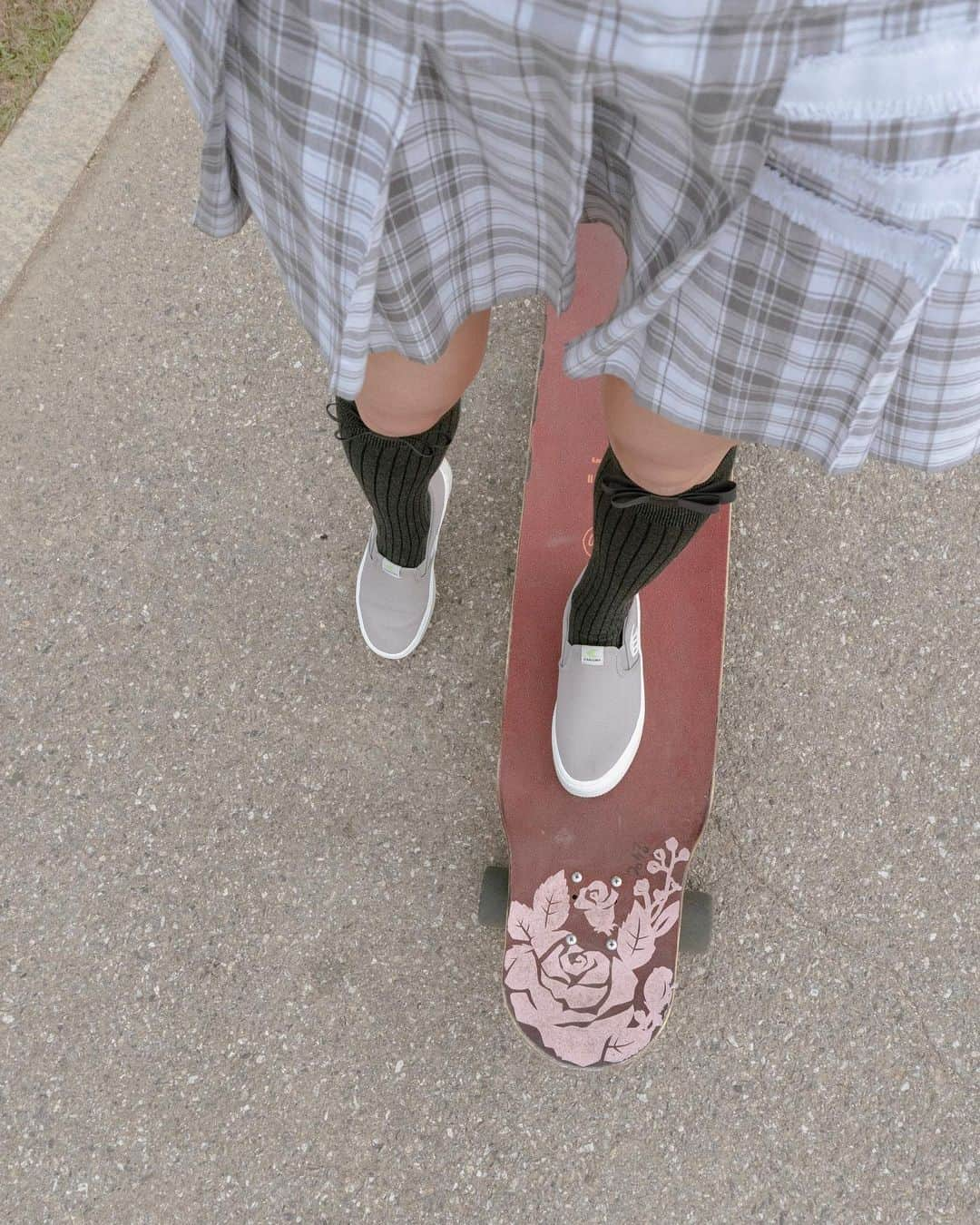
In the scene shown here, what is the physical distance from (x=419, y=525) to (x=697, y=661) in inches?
21.4

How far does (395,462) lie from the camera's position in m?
1.10

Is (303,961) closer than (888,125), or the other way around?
(888,125)

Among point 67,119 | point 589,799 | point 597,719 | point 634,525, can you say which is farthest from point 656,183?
point 67,119

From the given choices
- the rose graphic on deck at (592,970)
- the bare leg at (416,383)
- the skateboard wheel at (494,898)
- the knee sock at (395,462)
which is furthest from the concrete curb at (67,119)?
the rose graphic on deck at (592,970)

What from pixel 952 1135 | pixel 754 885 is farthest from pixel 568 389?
pixel 952 1135

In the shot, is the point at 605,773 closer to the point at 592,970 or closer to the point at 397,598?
the point at 592,970

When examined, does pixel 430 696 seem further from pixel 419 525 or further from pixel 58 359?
pixel 58 359

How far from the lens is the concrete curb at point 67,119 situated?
1.78m

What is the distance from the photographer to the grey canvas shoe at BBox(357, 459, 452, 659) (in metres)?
1.49

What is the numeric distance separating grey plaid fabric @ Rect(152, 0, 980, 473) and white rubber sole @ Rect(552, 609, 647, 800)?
0.73 m

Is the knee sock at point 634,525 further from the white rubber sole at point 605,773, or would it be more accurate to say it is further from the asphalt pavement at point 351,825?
the asphalt pavement at point 351,825

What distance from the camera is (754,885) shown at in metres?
1.49

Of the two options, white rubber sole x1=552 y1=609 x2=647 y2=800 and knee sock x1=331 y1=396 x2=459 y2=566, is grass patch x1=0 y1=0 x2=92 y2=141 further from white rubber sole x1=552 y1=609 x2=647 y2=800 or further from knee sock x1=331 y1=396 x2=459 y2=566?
white rubber sole x1=552 y1=609 x2=647 y2=800

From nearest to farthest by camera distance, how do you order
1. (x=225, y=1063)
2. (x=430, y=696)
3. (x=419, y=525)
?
(x=419, y=525) < (x=225, y=1063) < (x=430, y=696)
